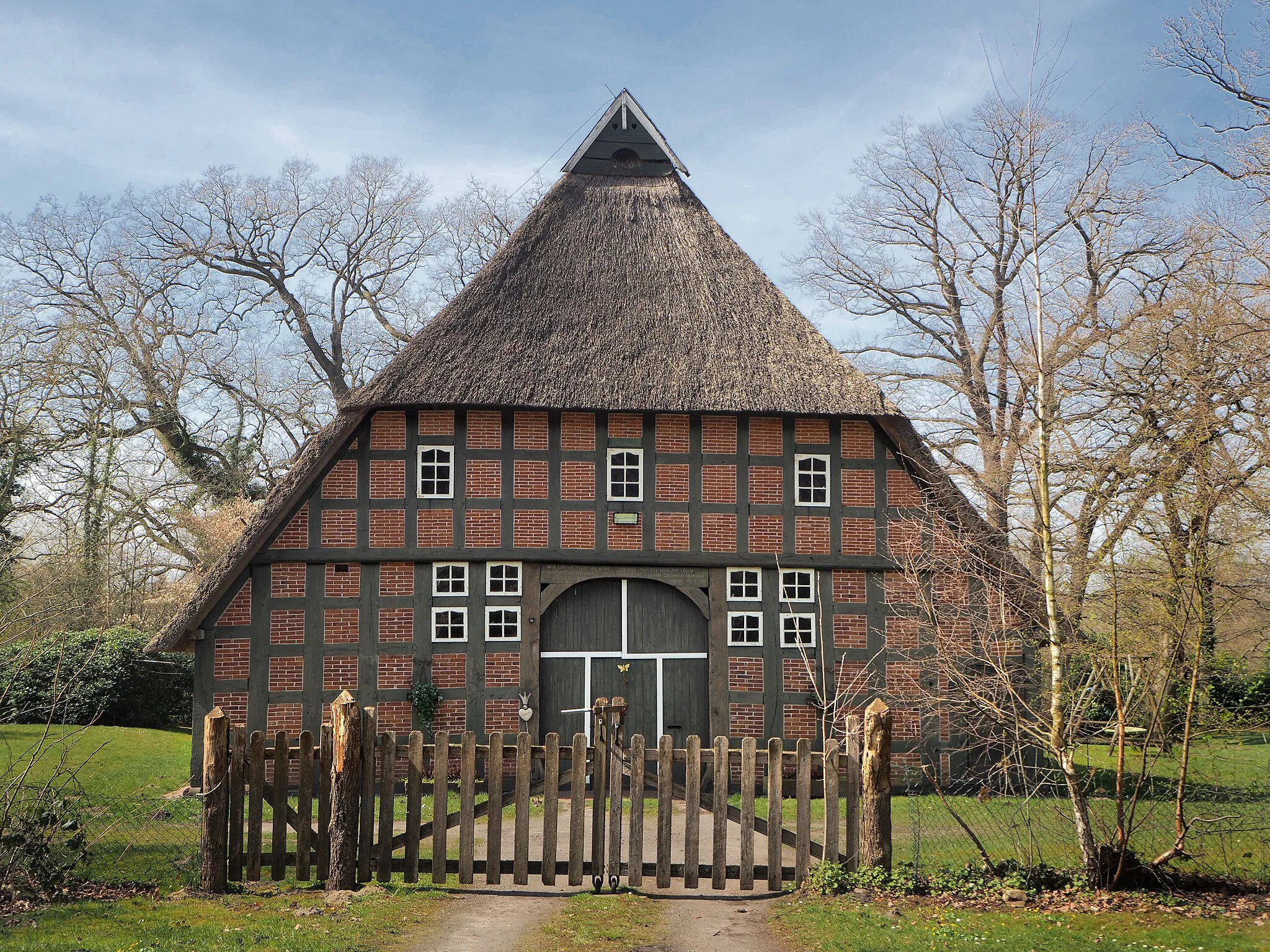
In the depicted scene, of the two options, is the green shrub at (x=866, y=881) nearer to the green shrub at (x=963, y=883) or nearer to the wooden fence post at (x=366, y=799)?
the green shrub at (x=963, y=883)

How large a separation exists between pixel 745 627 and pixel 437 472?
5019 mm

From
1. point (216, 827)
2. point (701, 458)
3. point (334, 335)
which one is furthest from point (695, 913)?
point (334, 335)

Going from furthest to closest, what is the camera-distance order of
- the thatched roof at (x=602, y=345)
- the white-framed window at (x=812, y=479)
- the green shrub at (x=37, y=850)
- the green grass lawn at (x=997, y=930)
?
the white-framed window at (x=812, y=479) → the thatched roof at (x=602, y=345) → the green shrub at (x=37, y=850) → the green grass lawn at (x=997, y=930)

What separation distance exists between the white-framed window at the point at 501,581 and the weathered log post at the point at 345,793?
684 cm

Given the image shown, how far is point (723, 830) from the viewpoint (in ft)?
28.6

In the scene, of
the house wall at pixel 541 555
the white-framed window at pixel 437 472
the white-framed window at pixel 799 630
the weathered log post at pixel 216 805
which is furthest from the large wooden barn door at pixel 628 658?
the weathered log post at pixel 216 805

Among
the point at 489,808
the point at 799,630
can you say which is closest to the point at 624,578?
the point at 799,630

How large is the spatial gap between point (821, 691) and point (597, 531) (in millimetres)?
3910

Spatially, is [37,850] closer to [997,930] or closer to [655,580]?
[997,930]

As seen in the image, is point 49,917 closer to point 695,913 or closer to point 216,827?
point 216,827

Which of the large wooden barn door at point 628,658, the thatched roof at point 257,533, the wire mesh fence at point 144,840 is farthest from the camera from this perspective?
the large wooden barn door at point 628,658

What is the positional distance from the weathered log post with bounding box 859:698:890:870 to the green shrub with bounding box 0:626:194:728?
50.5 feet

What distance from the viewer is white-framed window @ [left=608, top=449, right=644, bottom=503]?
626 inches

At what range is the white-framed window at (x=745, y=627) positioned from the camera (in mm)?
15820
